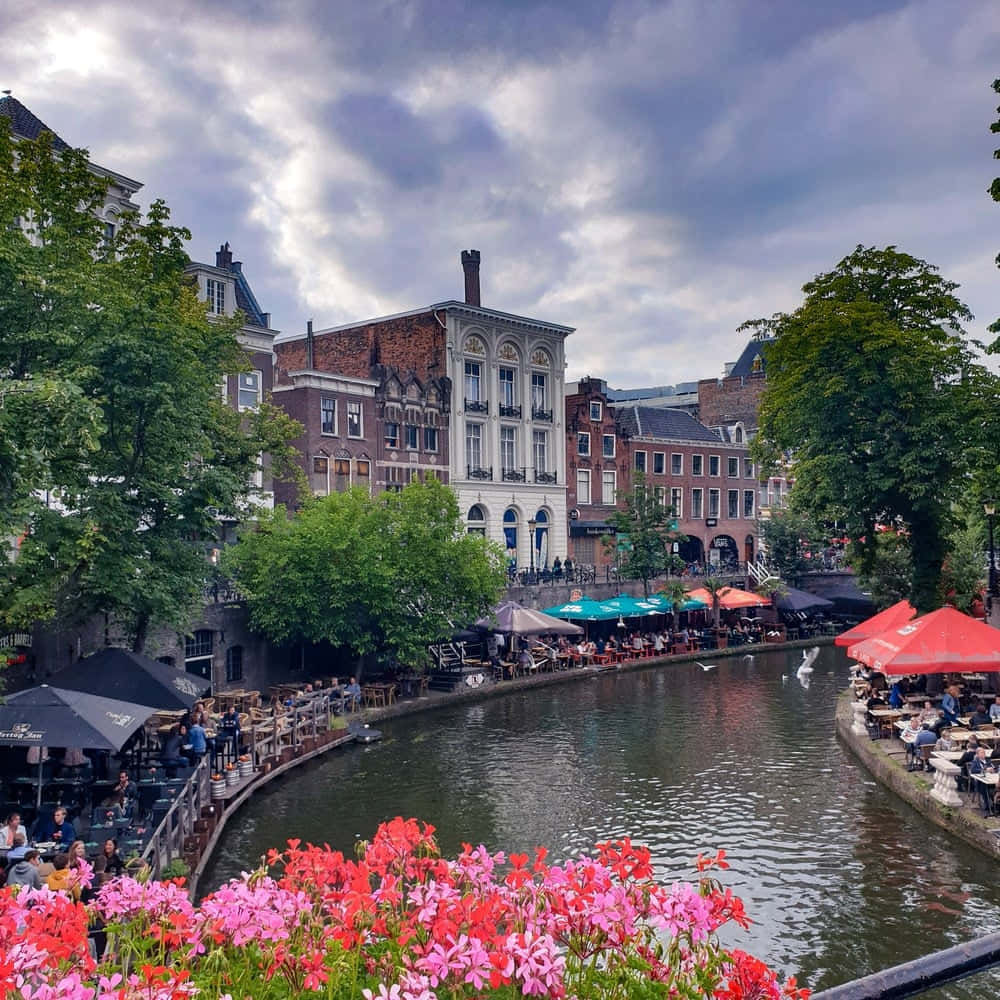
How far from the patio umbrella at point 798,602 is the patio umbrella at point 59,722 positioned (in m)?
39.8

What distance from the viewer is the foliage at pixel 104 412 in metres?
17.8

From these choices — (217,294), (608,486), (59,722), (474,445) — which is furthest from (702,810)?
(608,486)

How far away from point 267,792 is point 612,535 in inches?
1423

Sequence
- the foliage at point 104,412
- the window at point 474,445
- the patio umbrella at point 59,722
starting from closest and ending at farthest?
the patio umbrella at point 59,722, the foliage at point 104,412, the window at point 474,445

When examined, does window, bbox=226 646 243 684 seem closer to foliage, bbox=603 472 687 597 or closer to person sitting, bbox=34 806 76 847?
person sitting, bbox=34 806 76 847

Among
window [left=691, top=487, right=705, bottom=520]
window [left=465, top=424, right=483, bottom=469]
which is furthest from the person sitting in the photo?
window [left=691, top=487, right=705, bottom=520]

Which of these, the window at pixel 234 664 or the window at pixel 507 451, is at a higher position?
the window at pixel 507 451

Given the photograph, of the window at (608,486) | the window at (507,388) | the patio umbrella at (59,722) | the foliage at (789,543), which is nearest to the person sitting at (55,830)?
the patio umbrella at (59,722)

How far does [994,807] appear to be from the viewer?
56.3 feet

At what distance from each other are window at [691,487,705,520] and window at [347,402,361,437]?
28.9 m

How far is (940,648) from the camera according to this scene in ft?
73.3

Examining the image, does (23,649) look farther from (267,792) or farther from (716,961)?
(716,961)

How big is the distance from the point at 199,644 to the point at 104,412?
12.7 metres

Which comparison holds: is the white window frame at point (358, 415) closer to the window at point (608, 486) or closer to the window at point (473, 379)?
the window at point (473, 379)
